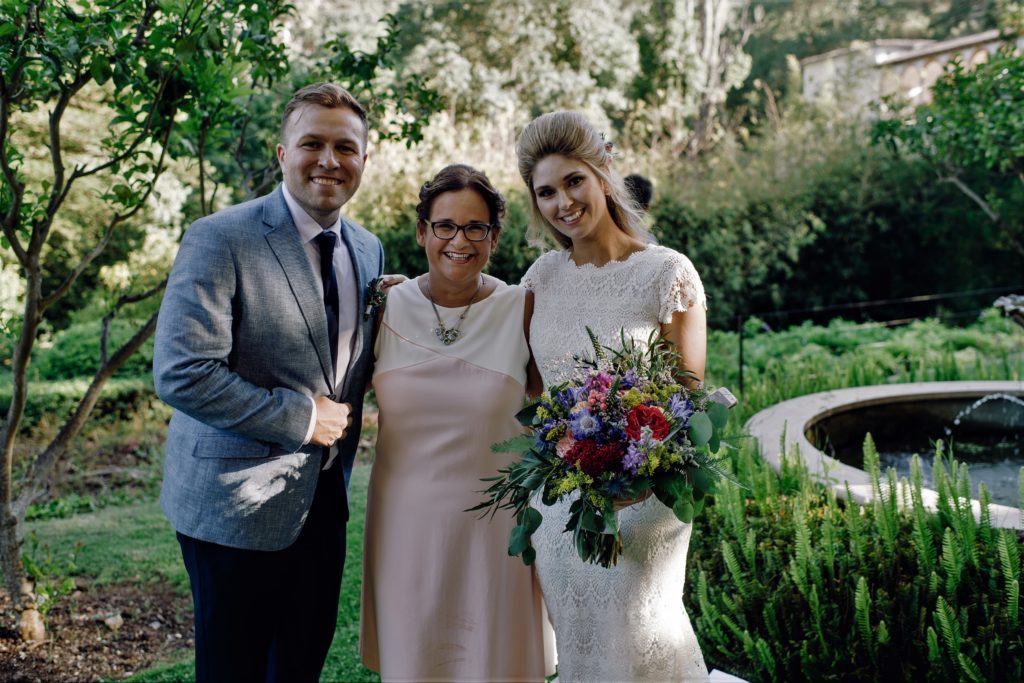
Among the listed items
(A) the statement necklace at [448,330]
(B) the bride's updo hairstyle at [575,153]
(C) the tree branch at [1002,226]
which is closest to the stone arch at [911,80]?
(C) the tree branch at [1002,226]

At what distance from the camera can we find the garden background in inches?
Answer: 126

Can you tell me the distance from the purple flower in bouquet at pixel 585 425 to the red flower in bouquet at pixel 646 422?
0.25 ft

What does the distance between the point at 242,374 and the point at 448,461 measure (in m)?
0.67

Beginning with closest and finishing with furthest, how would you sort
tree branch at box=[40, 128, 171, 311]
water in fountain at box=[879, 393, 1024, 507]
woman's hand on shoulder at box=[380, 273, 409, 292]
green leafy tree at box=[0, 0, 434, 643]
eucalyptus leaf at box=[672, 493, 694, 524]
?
eucalyptus leaf at box=[672, 493, 694, 524] → woman's hand on shoulder at box=[380, 273, 409, 292] → green leafy tree at box=[0, 0, 434, 643] → tree branch at box=[40, 128, 171, 311] → water in fountain at box=[879, 393, 1024, 507]

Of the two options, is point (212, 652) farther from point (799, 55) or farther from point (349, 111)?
point (799, 55)

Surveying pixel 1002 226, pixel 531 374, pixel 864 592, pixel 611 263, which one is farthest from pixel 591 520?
pixel 1002 226

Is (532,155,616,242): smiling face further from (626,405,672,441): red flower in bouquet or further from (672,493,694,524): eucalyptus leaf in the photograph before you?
(672,493,694,524): eucalyptus leaf

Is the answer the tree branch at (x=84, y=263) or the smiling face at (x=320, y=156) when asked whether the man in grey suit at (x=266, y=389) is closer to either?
the smiling face at (x=320, y=156)

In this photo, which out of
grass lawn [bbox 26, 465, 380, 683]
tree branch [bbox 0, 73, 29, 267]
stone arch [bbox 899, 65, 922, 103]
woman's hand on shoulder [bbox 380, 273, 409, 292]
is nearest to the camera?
woman's hand on shoulder [bbox 380, 273, 409, 292]

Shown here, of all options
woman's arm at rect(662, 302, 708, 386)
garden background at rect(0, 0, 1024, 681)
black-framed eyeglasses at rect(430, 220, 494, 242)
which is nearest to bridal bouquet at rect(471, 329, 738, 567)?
garden background at rect(0, 0, 1024, 681)

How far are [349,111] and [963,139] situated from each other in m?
7.92

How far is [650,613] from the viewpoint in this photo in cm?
248

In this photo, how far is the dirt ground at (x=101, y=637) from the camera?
367cm

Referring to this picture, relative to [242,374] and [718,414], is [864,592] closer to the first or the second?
[718,414]
